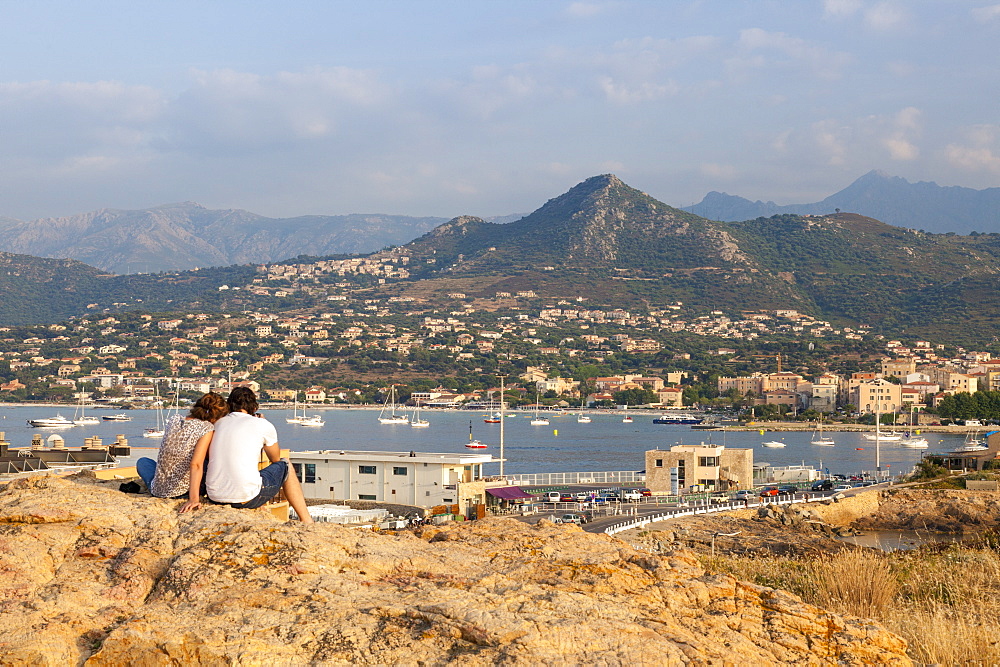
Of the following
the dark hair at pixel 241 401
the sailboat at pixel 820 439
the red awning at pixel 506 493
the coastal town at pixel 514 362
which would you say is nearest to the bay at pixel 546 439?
the sailboat at pixel 820 439

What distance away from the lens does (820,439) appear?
92.6 m

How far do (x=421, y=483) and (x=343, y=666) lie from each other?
2406cm

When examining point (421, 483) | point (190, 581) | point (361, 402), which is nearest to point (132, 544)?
point (190, 581)

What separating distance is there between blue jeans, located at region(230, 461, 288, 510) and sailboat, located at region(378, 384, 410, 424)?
105m

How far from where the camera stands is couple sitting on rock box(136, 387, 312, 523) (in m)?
5.50

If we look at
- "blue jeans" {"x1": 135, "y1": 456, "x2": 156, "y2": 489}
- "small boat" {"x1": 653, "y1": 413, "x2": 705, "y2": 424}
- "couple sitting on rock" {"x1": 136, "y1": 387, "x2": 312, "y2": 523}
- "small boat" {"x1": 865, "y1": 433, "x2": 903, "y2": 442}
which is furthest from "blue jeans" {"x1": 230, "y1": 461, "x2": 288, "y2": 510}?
"small boat" {"x1": 653, "y1": 413, "x2": 705, "y2": 424}

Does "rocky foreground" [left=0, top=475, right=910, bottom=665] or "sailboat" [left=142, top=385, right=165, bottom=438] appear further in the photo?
"sailboat" [left=142, top=385, right=165, bottom=438]

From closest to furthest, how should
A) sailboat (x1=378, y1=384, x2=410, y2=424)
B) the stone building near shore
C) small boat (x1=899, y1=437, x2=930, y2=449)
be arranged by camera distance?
the stone building near shore < small boat (x1=899, y1=437, x2=930, y2=449) < sailboat (x1=378, y1=384, x2=410, y2=424)

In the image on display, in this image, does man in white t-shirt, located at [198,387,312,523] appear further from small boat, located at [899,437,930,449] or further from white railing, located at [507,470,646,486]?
small boat, located at [899,437,930,449]

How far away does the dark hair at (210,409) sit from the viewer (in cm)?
604

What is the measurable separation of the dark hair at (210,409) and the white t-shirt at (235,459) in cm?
32

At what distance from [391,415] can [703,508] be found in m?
96.2

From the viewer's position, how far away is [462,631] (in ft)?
11.9

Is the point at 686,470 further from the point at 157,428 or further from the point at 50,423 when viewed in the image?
the point at 50,423
